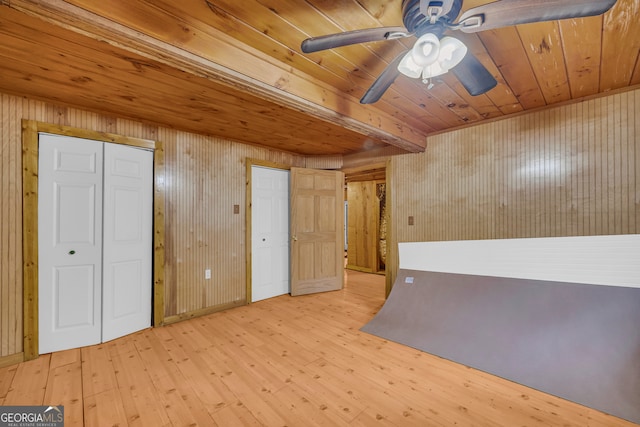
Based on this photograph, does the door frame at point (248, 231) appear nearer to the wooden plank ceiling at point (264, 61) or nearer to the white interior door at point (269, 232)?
the white interior door at point (269, 232)

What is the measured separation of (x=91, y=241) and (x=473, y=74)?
11.8ft

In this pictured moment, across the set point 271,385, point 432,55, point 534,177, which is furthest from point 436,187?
point 271,385

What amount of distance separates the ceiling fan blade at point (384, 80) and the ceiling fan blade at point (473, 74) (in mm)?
361

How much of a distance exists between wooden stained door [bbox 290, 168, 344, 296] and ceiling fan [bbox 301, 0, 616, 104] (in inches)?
106

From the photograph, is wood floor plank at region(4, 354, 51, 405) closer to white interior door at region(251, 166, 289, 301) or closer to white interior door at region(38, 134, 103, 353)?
white interior door at region(38, 134, 103, 353)

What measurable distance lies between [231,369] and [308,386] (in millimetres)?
694

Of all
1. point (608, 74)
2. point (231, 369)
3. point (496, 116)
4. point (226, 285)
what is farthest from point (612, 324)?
point (226, 285)

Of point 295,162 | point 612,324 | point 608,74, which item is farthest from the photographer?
point 295,162

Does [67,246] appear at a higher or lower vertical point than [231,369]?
higher

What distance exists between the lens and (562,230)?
263cm

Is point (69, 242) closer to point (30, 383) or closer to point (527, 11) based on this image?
point (30, 383)

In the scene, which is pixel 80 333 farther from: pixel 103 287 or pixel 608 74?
pixel 608 74

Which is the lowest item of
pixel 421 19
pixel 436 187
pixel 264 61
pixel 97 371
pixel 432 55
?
pixel 97 371

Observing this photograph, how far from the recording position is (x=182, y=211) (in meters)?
3.25
